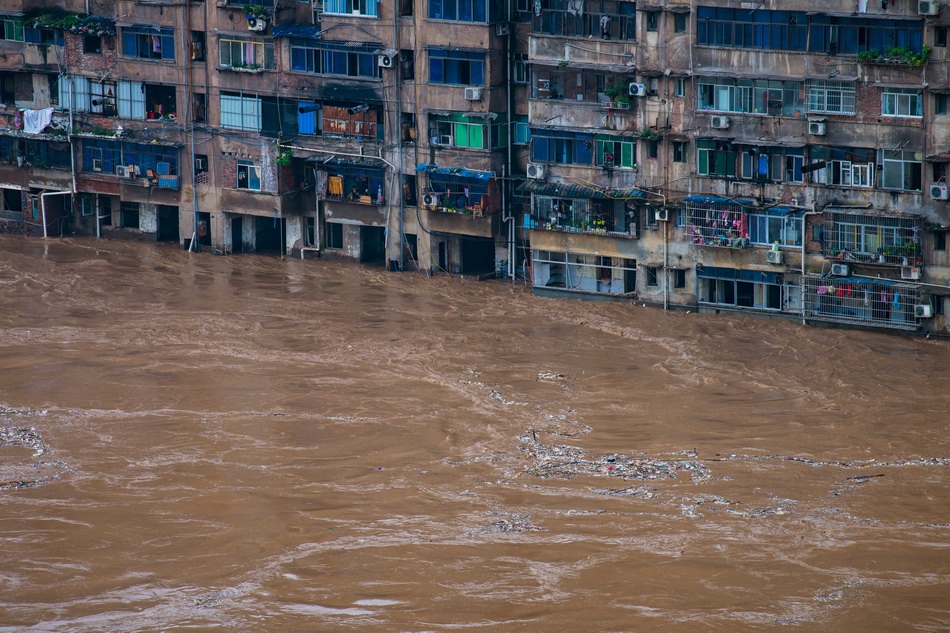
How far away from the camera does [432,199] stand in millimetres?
58250

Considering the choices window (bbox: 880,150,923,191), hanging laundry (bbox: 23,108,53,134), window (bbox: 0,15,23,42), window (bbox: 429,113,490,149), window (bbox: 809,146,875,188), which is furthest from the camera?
window (bbox: 0,15,23,42)

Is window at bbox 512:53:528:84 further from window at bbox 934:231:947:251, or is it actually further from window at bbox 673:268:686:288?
window at bbox 934:231:947:251

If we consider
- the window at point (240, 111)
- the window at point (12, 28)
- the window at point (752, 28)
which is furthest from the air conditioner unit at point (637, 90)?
the window at point (12, 28)

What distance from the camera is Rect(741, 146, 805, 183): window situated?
52.9m

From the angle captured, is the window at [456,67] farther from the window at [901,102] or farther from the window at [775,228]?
the window at [901,102]

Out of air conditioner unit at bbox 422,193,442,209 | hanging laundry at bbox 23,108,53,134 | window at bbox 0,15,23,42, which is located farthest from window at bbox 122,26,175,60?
air conditioner unit at bbox 422,193,442,209

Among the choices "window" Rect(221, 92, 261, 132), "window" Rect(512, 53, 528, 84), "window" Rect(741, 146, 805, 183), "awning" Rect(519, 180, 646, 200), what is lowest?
"awning" Rect(519, 180, 646, 200)

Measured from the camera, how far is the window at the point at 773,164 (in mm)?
52906

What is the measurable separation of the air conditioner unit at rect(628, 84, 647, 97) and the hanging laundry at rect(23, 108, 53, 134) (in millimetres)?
22360

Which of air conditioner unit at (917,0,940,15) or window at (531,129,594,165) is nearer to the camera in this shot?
air conditioner unit at (917,0,940,15)

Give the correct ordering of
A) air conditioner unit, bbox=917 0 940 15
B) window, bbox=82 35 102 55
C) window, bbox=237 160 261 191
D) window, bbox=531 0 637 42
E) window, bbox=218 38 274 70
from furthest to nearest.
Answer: window, bbox=82 35 102 55, window, bbox=237 160 261 191, window, bbox=218 38 274 70, window, bbox=531 0 637 42, air conditioner unit, bbox=917 0 940 15

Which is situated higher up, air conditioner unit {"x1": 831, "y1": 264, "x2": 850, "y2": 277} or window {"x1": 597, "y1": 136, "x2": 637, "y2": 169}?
window {"x1": 597, "y1": 136, "x2": 637, "y2": 169}

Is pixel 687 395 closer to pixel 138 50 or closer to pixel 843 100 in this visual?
pixel 843 100

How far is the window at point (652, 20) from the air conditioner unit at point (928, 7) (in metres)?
8.07
